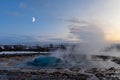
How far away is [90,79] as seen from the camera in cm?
1883

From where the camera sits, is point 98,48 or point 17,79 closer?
point 17,79

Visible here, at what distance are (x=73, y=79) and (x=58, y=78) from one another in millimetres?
1314

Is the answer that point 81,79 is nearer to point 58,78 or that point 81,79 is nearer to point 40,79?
point 58,78

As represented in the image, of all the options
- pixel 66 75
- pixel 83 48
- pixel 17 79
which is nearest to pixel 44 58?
pixel 66 75

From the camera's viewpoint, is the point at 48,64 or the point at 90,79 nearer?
the point at 90,79

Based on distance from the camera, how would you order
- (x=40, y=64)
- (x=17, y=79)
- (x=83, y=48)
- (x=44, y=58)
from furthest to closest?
(x=83, y=48) < (x=44, y=58) < (x=40, y=64) < (x=17, y=79)

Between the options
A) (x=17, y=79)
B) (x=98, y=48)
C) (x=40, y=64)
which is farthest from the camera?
(x=98, y=48)

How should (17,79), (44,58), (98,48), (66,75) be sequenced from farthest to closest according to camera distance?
(98,48) → (44,58) → (66,75) → (17,79)

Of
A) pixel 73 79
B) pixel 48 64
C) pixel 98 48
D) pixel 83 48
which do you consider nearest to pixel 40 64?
pixel 48 64

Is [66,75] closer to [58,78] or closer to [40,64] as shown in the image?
[58,78]

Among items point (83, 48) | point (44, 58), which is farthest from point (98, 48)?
point (44, 58)

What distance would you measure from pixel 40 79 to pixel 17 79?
1878 mm

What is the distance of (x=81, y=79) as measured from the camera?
1869 centimetres

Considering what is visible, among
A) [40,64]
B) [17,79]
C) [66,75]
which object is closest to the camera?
[17,79]
